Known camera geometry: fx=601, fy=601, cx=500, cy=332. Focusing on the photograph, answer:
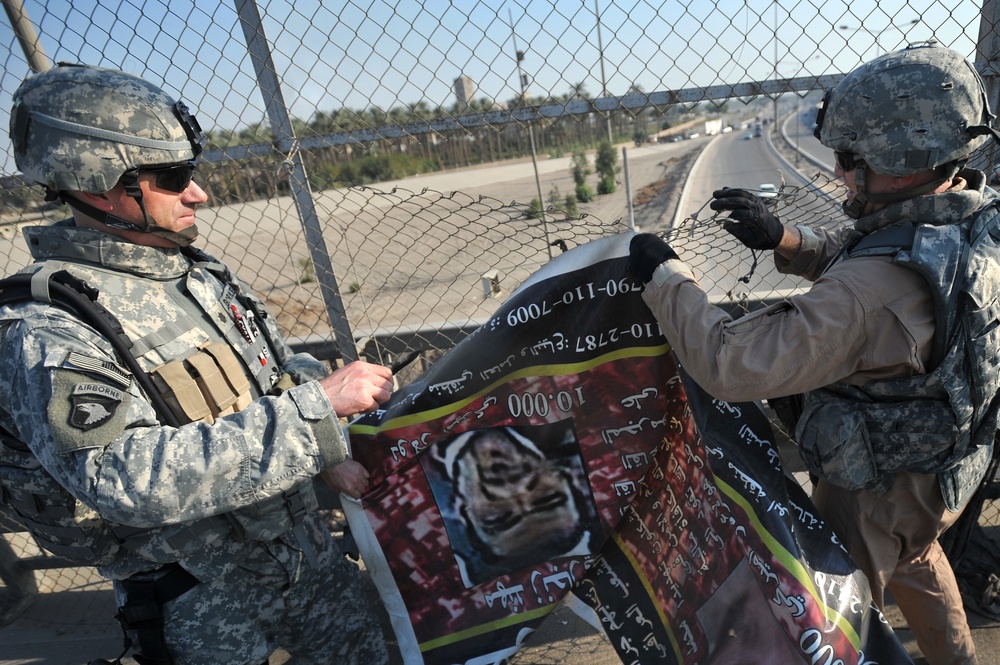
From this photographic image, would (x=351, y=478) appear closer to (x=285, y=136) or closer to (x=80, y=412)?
(x=80, y=412)

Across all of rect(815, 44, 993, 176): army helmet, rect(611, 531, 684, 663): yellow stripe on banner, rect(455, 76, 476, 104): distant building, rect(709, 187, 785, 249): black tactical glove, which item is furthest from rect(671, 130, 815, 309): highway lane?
rect(455, 76, 476, 104): distant building

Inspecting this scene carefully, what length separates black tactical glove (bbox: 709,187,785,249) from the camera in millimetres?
1880

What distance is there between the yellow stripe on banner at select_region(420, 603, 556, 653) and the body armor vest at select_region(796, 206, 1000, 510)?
0.95 metres

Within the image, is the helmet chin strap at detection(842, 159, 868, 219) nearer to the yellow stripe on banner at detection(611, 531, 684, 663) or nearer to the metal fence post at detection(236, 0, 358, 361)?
the yellow stripe on banner at detection(611, 531, 684, 663)

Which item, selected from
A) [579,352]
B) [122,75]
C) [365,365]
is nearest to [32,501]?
[365,365]

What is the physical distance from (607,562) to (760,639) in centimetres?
46

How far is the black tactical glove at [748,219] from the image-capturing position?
74.0 inches

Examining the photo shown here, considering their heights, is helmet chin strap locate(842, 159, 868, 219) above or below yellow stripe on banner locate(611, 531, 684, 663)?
above

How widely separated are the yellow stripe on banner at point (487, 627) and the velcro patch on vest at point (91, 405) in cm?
116

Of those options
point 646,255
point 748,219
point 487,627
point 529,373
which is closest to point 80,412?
point 529,373

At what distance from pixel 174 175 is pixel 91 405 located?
→ 713 mm

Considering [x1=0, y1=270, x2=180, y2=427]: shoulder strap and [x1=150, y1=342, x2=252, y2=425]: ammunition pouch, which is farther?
[x1=150, y1=342, x2=252, y2=425]: ammunition pouch

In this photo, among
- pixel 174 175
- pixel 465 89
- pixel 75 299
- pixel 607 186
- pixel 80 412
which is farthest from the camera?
pixel 607 186

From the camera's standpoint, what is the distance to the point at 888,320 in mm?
1525
